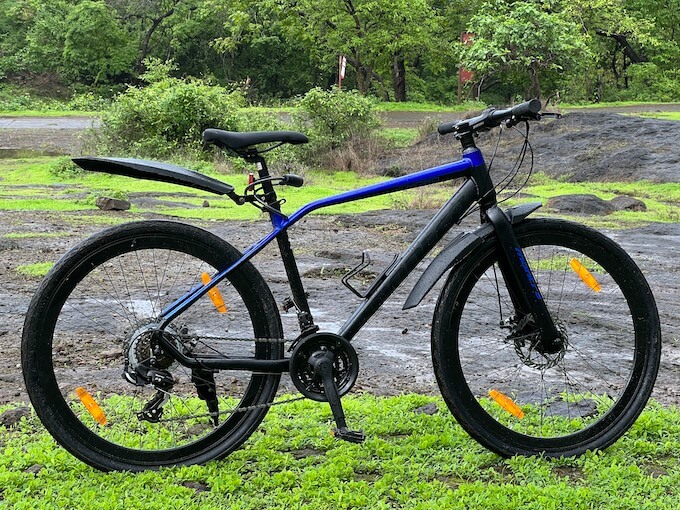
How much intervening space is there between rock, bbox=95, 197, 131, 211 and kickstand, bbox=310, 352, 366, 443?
8.75m

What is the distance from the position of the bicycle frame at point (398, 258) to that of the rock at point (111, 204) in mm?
8512

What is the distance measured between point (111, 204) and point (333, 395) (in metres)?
8.83

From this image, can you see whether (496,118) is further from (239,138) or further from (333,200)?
(239,138)

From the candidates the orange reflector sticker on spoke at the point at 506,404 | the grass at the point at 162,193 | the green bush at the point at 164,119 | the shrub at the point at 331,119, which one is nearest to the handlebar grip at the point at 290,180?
the orange reflector sticker on spoke at the point at 506,404

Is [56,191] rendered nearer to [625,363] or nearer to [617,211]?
[617,211]

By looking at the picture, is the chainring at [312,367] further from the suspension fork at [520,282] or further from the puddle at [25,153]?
the puddle at [25,153]

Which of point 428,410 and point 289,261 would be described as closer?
point 289,261

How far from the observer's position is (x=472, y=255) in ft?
11.1

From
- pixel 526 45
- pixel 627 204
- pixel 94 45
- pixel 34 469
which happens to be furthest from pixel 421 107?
pixel 34 469

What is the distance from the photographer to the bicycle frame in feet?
10.9

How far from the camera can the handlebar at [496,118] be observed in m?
3.28

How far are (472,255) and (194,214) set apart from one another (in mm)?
8146

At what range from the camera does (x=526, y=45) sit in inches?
846

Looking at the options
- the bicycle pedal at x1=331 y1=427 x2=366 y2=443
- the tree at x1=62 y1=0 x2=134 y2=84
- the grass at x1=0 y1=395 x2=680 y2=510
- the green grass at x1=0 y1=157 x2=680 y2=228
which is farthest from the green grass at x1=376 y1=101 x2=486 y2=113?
the bicycle pedal at x1=331 y1=427 x2=366 y2=443
